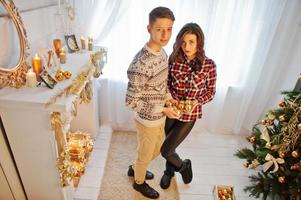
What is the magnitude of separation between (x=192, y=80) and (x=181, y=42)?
0.79 ft

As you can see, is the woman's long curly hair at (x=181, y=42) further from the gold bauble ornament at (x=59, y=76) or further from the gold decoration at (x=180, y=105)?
the gold bauble ornament at (x=59, y=76)

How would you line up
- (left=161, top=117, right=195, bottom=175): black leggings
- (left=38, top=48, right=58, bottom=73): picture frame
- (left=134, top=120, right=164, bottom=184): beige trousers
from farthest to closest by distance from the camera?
(left=161, top=117, right=195, bottom=175): black leggings → (left=134, top=120, right=164, bottom=184): beige trousers → (left=38, top=48, right=58, bottom=73): picture frame

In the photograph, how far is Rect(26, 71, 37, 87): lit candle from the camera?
44.2 inches

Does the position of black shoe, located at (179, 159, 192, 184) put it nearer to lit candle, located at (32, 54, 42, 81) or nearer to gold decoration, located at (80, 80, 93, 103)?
gold decoration, located at (80, 80, 93, 103)

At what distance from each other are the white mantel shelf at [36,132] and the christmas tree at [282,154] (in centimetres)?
117

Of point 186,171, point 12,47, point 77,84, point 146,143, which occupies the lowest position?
point 186,171

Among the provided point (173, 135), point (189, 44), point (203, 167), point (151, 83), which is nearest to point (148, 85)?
point (151, 83)

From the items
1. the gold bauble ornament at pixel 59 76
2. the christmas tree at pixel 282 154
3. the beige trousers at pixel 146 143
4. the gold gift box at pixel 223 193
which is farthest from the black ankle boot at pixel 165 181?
the gold bauble ornament at pixel 59 76

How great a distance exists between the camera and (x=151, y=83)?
1226 mm

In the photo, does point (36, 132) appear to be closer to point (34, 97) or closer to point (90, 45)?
point (34, 97)

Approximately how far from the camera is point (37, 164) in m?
1.29

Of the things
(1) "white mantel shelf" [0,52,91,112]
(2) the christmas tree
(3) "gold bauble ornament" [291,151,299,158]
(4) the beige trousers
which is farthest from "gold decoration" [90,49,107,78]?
(3) "gold bauble ornament" [291,151,299,158]

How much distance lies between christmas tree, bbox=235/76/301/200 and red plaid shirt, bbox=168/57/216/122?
1.39ft

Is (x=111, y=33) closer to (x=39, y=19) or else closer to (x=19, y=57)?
(x=39, y=19)
